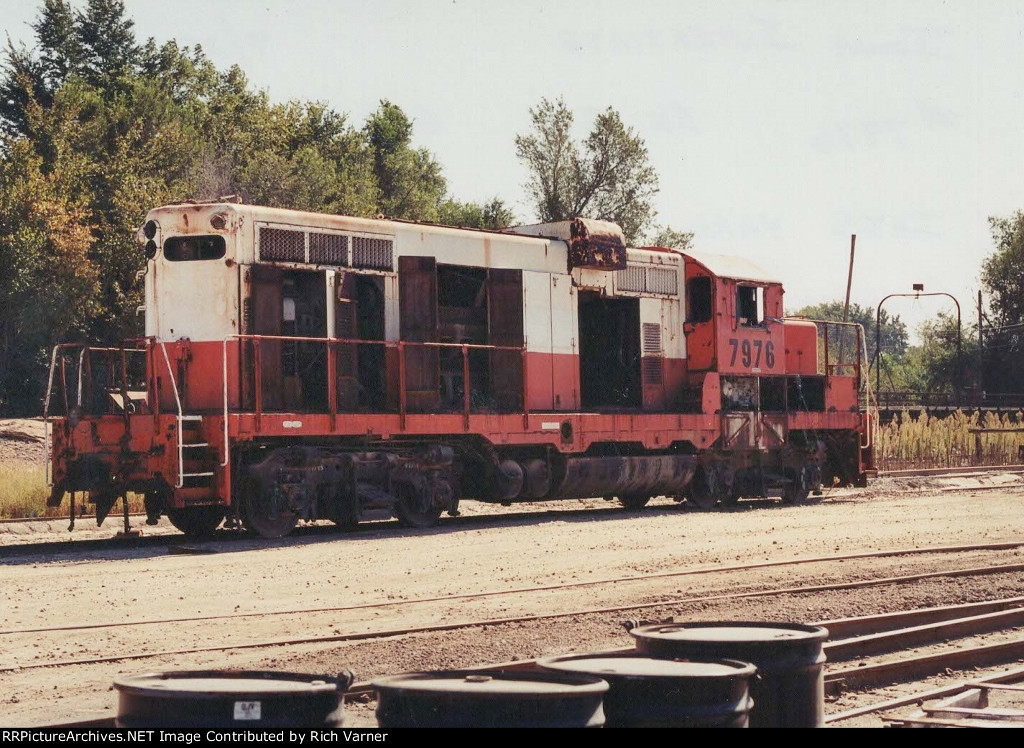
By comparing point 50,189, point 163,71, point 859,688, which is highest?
point 163,71

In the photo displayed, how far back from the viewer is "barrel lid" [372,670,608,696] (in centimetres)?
500

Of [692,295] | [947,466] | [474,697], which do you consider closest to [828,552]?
[692,295]

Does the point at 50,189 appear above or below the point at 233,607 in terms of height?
above

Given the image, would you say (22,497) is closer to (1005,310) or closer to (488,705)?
(488,705)

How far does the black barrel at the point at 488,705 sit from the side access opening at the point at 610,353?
1759 cm

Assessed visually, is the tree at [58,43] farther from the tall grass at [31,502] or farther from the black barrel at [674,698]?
the black barrel at [674,698]

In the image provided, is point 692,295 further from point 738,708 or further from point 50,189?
point 50,189

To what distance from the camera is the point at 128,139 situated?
45.4 m


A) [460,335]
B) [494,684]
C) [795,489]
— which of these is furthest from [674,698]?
[795,489]

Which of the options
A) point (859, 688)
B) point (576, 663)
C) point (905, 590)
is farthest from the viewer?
point (905, 590)

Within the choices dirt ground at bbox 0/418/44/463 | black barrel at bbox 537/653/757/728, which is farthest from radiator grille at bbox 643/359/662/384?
black barrel at bbox 537/653/757/728

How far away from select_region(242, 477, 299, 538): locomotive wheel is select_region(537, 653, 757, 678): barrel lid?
37.8 ft

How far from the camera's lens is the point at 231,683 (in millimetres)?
5328

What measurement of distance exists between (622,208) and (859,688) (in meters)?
53.6
